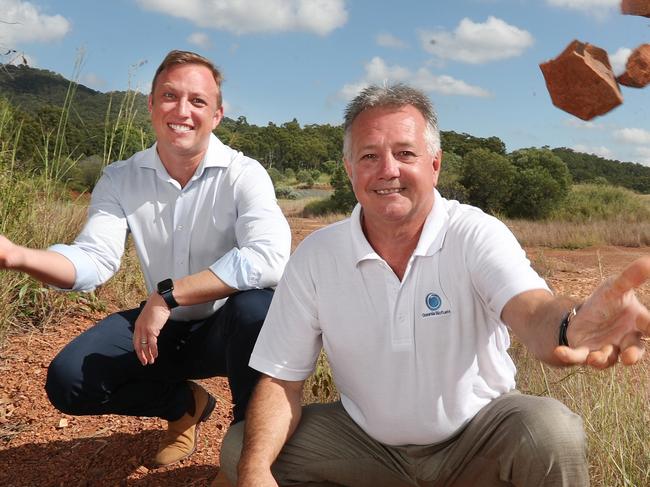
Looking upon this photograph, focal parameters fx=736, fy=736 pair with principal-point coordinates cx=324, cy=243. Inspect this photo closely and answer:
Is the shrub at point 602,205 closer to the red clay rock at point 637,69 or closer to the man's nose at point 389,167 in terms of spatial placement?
the red clay rock at point 637,69

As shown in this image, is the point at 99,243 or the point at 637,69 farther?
the point at 99,243

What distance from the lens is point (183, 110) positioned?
2.86 meters

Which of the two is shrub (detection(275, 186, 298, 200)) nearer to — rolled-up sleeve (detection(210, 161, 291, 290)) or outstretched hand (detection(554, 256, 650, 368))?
rolled-up sleeve (detection(210, 161, 291, 290))

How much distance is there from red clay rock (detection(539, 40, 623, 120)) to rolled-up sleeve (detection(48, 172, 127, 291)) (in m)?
1.84

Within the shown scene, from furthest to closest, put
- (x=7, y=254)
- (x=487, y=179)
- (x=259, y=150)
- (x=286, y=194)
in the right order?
(x=259, y=150)
(x=286, y=194)
(x=487, y=179)
(x=7, y=254)

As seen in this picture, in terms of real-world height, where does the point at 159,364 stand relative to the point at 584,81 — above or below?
below

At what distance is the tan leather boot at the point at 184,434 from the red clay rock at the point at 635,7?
2219mm

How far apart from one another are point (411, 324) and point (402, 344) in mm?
Answer: 61

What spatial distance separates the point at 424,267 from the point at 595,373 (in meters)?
1.37

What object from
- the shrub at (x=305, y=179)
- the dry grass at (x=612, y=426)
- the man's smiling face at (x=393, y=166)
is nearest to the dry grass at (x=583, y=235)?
the dry grass at (x=612, y=426)

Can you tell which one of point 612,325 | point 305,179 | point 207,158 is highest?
point 305,179

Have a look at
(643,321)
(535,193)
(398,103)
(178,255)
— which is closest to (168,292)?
(178,255)

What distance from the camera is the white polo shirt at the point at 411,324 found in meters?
2.06

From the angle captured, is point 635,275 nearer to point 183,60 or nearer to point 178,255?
point 178,255
